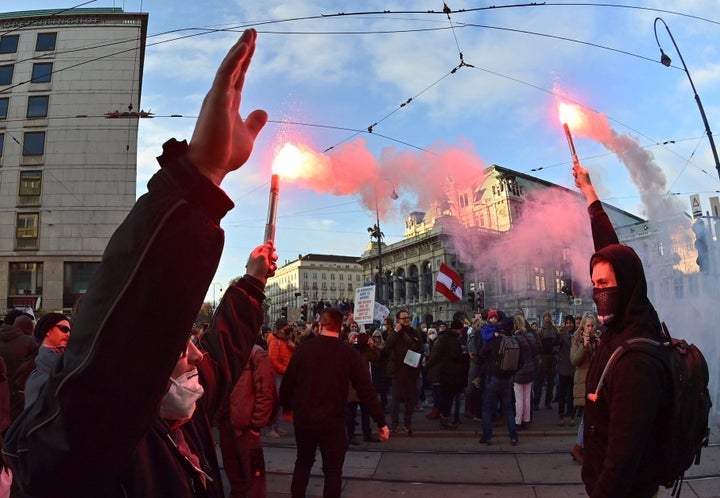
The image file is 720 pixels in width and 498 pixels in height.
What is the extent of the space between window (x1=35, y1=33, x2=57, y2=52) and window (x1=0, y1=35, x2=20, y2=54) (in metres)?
1.70

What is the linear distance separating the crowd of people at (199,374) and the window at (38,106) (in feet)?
101

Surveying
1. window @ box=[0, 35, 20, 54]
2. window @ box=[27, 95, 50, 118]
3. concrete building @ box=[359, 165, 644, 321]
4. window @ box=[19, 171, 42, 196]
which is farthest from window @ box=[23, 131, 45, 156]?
concrete building @ box=[359, 165, 644, 321]

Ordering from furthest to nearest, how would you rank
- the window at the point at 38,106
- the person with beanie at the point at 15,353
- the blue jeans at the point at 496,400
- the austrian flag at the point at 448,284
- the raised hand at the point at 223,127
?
the window at the point at 38,106 < the austrian flag at the point at 448,284 < the blue jeans at the point at 496,400 < the person with beanie at the point at 15,353 < the raised hand at the point at 223,127

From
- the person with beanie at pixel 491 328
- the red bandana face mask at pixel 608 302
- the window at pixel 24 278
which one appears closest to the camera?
the red bandana face mask at pixel 608 302

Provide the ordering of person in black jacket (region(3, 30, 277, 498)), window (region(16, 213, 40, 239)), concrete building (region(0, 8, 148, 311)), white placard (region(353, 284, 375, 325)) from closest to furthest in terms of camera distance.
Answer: person in black jacket (region(3, 30, 277, 498))
white placard (region(353, 284, 375, 325))
concrete building (region(0, 8, 148, 311))
window (region(16, 213, 40, 239))

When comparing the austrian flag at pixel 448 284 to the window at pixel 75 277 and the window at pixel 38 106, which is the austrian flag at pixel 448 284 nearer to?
the window at pixel 75 277

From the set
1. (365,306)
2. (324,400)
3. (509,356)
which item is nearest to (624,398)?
(324,400)

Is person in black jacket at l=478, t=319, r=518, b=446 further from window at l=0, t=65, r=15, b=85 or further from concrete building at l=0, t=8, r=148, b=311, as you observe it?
window at l=0, t=65, r=15, b=85

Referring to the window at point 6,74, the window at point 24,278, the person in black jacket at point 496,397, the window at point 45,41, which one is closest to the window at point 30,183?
the window at point 24,278

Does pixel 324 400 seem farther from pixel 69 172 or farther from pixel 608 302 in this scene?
pixel 69 172

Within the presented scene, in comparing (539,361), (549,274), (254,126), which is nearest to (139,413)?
(254,126)

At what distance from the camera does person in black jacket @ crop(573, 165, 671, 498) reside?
2529 millimetres

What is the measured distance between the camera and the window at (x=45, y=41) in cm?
3109

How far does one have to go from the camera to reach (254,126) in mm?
1259
